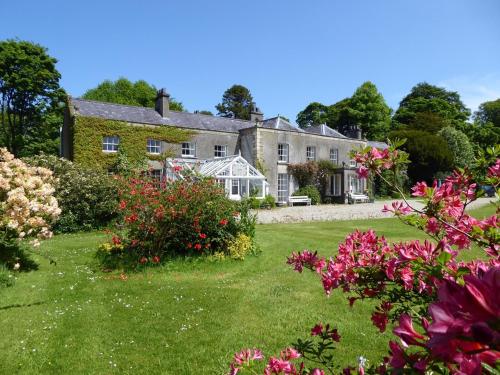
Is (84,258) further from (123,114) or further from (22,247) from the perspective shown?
(123,114)

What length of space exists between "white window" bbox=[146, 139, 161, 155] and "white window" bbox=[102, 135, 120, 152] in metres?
1.91

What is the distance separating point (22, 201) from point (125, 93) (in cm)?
4707

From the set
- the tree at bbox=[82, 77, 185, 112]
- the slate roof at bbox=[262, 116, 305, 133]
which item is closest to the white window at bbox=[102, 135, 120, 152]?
the slate roof at bbox=[262, 116, 305, 133]

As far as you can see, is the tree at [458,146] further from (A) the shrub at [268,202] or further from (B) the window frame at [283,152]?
(A) the shrub at [268,202]

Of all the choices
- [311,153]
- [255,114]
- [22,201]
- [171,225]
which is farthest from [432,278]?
[255,114]

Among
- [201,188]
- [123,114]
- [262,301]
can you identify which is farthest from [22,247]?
[123,114]

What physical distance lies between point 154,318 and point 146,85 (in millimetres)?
50173

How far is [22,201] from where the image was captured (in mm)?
5512

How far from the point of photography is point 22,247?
7117 millimetres

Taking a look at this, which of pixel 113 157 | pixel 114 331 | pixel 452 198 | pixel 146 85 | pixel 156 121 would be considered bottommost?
pixel 114 331

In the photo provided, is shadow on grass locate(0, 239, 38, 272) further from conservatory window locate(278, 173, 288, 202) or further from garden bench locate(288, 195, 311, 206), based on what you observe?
conservatory window locate(278, 173, 288, 202)

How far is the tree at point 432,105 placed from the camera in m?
49.6

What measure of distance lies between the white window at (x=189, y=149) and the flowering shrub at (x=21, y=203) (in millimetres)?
18335

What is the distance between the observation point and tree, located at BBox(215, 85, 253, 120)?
58688 millimetres
